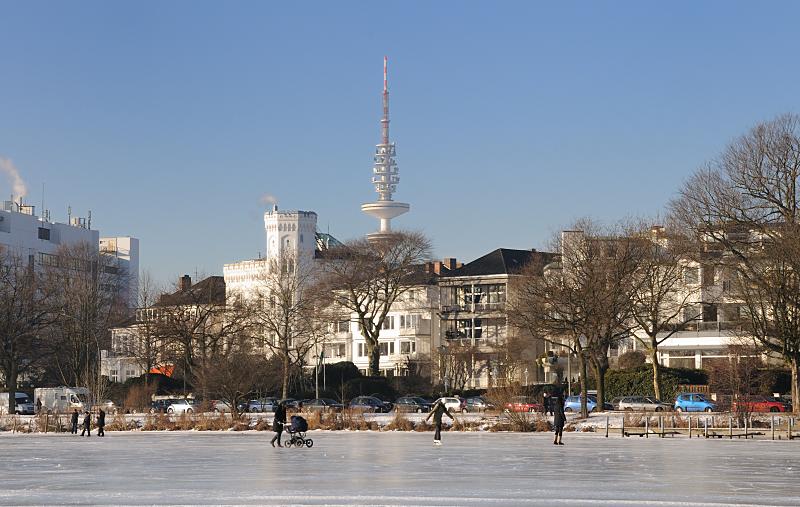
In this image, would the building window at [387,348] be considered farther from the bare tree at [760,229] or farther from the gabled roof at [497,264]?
the bare tree at [760,229]

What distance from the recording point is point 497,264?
127 metres

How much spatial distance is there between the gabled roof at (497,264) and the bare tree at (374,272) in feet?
32.1

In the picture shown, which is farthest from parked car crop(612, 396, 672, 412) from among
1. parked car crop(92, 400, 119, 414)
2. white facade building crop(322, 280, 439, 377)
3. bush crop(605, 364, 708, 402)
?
white facade building crop(322, 280, 439, 377)

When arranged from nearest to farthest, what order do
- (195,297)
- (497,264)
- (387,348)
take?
(195,297)
(497,264)
(387,348)

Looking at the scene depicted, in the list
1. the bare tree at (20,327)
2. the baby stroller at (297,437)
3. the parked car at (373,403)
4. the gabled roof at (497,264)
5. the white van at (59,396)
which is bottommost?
the baby stroller at (297,437)

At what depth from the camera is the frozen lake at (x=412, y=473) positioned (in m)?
25.8

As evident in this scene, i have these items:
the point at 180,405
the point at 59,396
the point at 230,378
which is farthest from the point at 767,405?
the point at 59,396

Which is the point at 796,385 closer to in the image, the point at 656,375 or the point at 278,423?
the point at 656,375

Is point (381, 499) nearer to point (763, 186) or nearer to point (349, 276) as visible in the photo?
point (763, 186)

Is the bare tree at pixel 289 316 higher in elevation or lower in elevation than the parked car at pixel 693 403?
higher

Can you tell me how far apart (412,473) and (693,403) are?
4682 cm

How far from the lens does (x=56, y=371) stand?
111500 mm

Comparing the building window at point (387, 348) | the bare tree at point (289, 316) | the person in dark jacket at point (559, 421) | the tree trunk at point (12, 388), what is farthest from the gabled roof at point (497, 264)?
the person in dark jacket at point (559, 421)

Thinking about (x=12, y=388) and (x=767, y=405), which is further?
(x=12, y=388)
